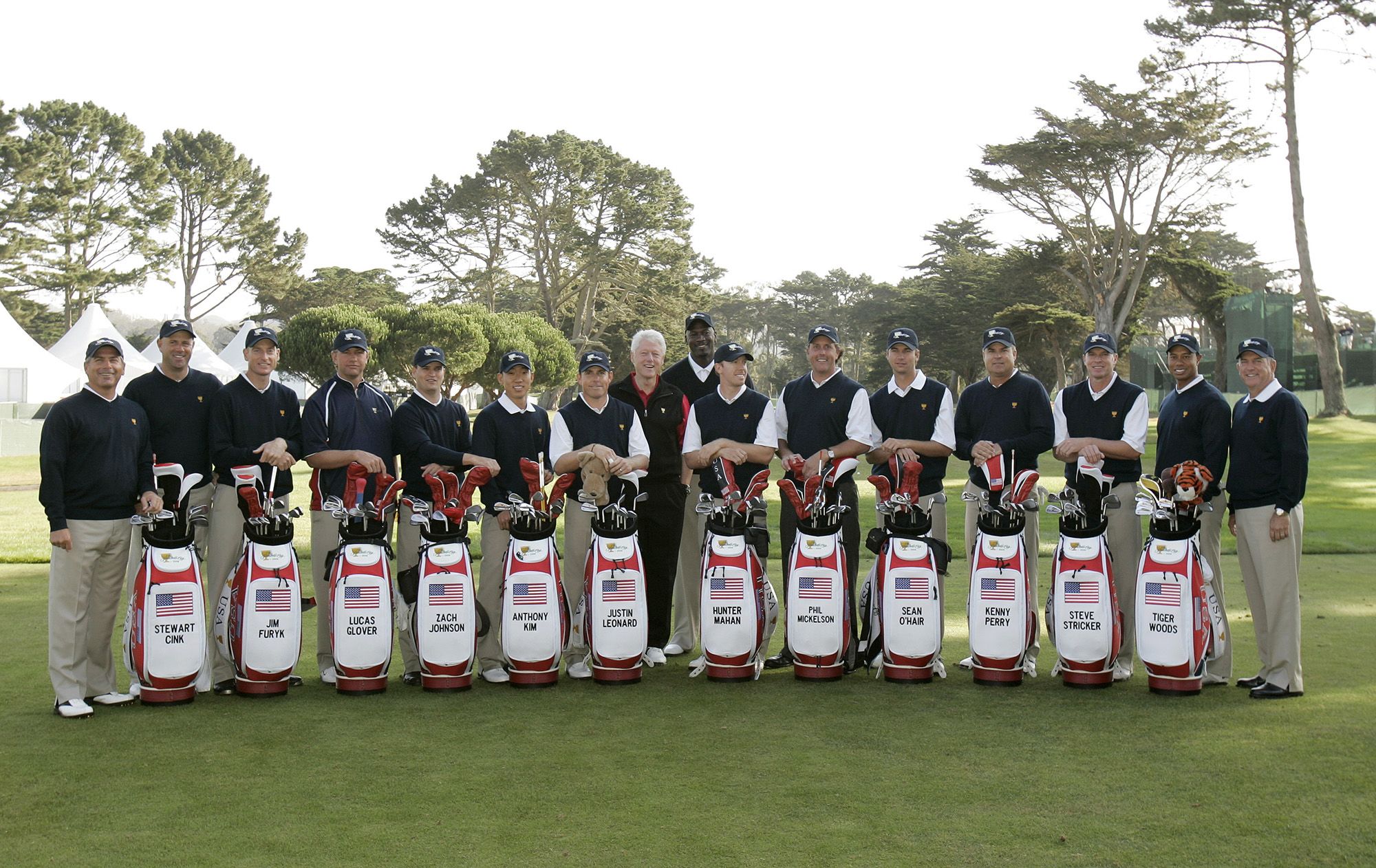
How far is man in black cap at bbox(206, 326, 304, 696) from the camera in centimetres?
555

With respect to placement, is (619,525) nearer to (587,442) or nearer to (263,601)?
(587,442)

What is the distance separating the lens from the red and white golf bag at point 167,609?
519 centimetres

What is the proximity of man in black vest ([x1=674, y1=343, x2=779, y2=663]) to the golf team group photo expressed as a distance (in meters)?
0.02

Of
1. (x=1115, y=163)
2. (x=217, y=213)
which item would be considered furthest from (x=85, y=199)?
(x=1115, y=163)

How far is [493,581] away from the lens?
594 cm

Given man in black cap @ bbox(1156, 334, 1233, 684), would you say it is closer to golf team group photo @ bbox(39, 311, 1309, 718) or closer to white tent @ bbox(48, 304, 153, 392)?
golf team group photo @ bbox(39, 311, 1309, 718)

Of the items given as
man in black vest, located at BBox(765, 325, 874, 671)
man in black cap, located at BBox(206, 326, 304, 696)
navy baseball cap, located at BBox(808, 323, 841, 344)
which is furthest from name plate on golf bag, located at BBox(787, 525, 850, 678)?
man in black cap, located at BBox(206, 326, 304, 696)

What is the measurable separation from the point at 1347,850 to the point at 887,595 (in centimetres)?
244

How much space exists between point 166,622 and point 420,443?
1.40 m

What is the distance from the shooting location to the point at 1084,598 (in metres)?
5.50

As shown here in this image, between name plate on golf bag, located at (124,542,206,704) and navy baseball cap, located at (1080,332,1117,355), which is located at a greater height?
navy baseball cap, located at (1080,332,1117,355)

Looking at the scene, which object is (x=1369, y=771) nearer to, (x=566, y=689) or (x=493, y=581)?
(x=566, y=689)

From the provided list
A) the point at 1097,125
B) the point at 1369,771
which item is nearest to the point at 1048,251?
the point at 1097,125

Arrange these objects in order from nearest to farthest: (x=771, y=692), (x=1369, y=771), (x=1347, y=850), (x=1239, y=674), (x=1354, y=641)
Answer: (x=1347, y=850), (x=1369, y=771), (x=771, y=692), (x=1239, y=674), (x=1354, y=641)
